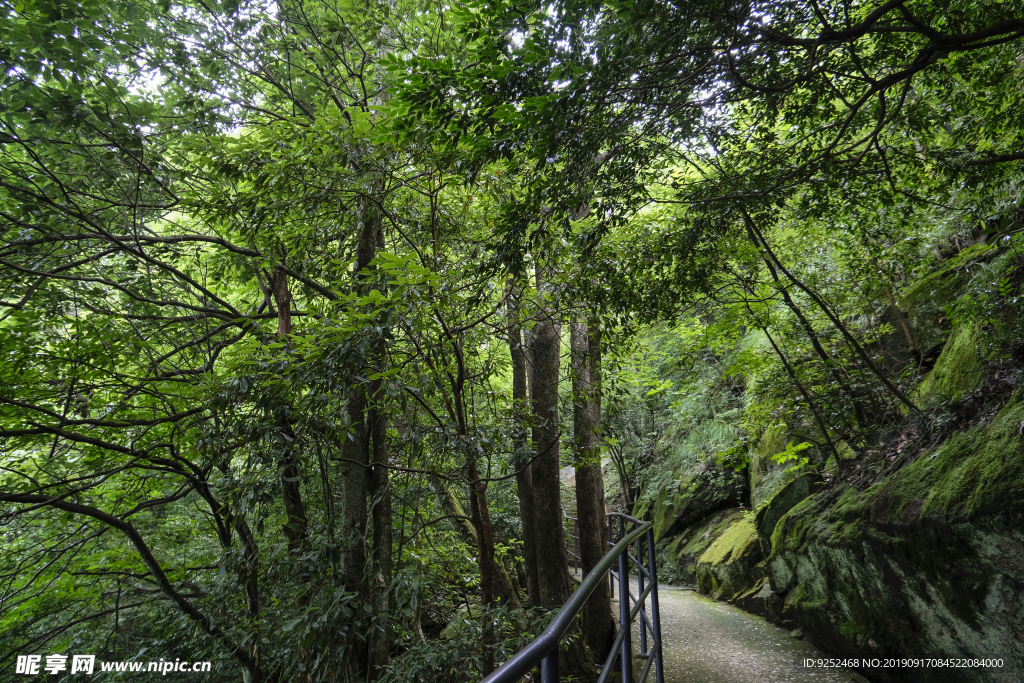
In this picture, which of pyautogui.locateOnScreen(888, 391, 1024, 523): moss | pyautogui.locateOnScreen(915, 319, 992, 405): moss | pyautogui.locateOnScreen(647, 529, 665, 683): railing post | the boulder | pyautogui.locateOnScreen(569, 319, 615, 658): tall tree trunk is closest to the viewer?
pyautogui.locateOnScreen(647, 529, 665, 683): railing post

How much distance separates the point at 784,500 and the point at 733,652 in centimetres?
235

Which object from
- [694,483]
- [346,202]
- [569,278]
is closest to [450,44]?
[346,202]

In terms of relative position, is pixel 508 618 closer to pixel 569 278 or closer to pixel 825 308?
pixel 569 278

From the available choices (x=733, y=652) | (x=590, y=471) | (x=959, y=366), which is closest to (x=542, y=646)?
(x=733, y=652)

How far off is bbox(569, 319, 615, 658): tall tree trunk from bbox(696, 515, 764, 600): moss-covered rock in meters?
2.03

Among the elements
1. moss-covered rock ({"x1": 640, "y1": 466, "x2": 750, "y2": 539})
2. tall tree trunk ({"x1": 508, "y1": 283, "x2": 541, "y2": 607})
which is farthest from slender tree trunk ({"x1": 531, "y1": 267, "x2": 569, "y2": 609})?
moss-covered rock ({"x1": 640, "y1": 466, "x2": 750, "y2": 539})

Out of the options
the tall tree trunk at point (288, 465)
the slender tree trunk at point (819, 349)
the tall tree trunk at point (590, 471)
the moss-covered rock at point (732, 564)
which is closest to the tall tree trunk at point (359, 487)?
the tall tree trunk at point (288, 465)

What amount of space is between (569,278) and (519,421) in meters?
1.21

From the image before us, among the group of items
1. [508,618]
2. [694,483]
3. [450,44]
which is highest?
[450,44]

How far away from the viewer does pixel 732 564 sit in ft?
24.1

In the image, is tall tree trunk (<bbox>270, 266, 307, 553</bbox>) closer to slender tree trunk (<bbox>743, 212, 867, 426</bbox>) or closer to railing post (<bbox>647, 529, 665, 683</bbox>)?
railing post (<bbox>647, 529, 665, 683</bbox>)

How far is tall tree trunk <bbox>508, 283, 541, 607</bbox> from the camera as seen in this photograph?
12.7 feet

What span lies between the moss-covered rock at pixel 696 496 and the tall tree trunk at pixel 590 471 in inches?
160

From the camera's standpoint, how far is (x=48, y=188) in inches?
160
